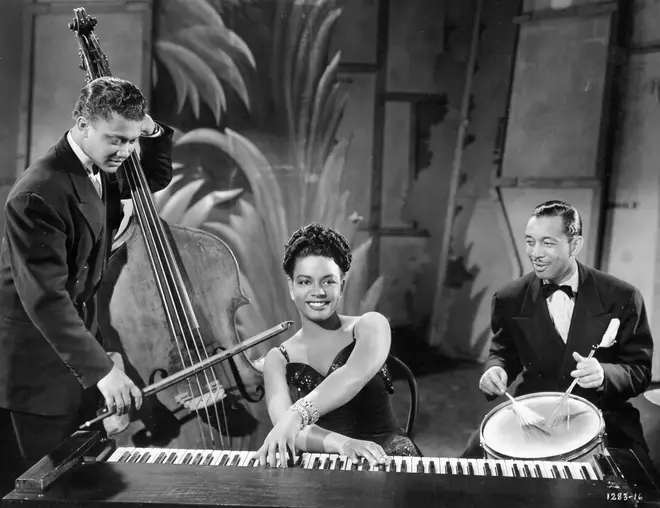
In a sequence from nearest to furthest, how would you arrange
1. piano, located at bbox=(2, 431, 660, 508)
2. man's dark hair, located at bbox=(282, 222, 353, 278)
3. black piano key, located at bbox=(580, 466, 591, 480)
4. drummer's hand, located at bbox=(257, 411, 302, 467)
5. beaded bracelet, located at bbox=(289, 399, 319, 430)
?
1. piano, located at bbox=(2, 431, 660, 508)
2. black piano key, located at bbox=(580, 466, 591, 480)
3. drummer's hand, located at bbox=(257, 411, 302, 467)
4. beaded bracelet, located at bbox=(289, 399, 319, 430)
5. man's dark hair, located at bbox=(282, 222, 353, 278)

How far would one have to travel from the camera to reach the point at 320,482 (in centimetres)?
206

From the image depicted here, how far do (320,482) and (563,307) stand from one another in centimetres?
128

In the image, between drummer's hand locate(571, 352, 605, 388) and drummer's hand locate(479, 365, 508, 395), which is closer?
drummer's hand locate(571, 352, 605, 388)

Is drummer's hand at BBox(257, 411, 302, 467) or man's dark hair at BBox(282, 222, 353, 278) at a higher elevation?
man's dark hair at BBox(282, 222, 353, 278)

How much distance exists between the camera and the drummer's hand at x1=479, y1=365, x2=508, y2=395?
2721 millimetres

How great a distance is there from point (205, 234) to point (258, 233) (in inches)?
9.4

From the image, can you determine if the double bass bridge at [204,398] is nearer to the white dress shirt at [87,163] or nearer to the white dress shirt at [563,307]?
the white dress shirt at [87,163]

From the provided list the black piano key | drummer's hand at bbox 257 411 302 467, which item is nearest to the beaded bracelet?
drummer's hand at bbox 257 411 302 467

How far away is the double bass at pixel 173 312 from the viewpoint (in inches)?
103

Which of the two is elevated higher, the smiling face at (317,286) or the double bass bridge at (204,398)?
the smiling face at (317,286)

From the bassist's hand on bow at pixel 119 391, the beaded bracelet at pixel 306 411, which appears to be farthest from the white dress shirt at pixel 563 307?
the bassist's hand on bow at pixel 119 391

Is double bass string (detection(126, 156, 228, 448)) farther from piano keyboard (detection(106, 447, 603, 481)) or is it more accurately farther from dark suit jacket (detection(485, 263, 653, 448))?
dark suit jacket (detection(485, 263, 653, 448))

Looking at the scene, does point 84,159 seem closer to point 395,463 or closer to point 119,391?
point 119,391

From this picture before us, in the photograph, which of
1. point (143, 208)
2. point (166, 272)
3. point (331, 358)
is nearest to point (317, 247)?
point (331, 358)
